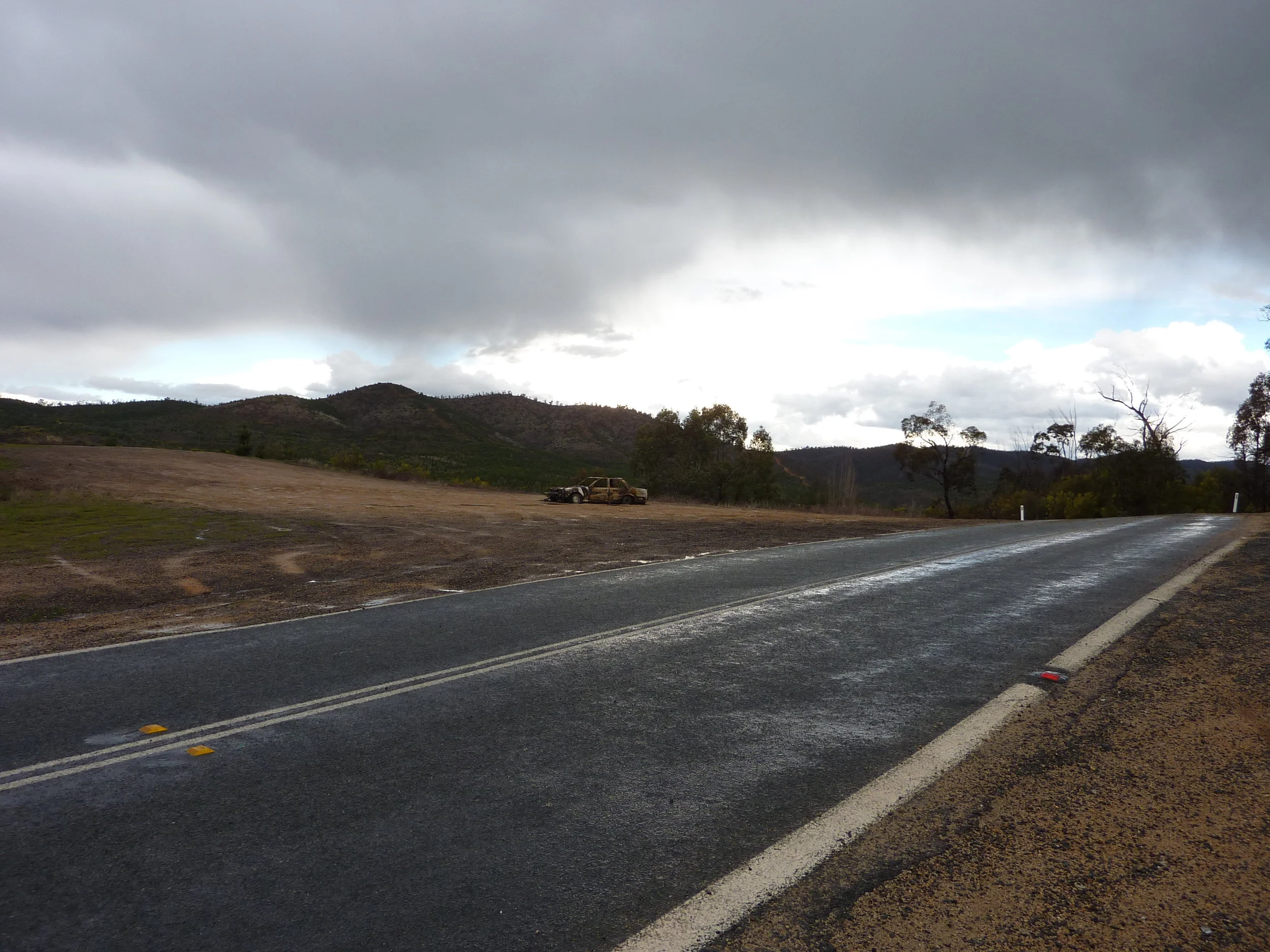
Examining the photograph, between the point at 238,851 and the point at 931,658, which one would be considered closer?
the point at 238,851

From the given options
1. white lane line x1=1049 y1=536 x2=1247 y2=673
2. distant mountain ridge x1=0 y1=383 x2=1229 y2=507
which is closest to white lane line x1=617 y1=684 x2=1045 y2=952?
white lane line x1=1049 y1=536 x2=1247 y2=673

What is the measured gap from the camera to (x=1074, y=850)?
3355 mm

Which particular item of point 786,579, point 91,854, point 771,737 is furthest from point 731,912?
point 786,579

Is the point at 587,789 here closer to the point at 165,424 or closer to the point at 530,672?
the point at 530,672

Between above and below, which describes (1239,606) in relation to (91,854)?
above

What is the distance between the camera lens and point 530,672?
614 centimetres

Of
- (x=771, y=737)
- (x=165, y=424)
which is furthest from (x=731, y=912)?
(x=165, y=424)

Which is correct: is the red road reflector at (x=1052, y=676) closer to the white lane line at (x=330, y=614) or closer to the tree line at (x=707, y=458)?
the white lane line at (x=330, y=614)

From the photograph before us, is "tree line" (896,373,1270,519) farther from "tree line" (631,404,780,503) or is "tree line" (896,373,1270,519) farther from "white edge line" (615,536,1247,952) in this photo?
"white edge line" (615,536,1247,952)

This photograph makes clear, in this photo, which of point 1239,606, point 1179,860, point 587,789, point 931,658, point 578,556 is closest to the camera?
point 1179,860

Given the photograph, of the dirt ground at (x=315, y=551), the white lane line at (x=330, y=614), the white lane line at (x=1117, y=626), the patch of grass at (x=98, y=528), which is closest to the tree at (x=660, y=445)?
the dirt ground at (x=315, y=551)

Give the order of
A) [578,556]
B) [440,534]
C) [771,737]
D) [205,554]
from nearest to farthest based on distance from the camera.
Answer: [771,737] → [205,554] → [578,556] → [440,534]

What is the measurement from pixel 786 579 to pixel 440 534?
10.7 metres

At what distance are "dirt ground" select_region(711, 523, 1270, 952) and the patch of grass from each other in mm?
14250
